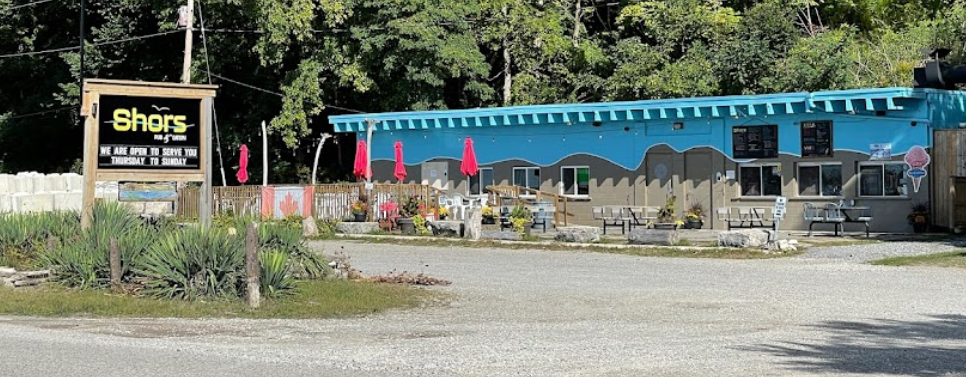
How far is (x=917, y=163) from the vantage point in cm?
2952

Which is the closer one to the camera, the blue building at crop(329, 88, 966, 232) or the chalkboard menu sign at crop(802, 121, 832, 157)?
the blue building at crop(329, 88, 966, 232)

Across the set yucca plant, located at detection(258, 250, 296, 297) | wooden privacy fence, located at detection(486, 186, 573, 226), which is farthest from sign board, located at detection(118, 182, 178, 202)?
wooden privacy fence, located at detection(486, 186, 573, 226)

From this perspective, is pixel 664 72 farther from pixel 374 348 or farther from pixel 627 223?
pixel 374 348

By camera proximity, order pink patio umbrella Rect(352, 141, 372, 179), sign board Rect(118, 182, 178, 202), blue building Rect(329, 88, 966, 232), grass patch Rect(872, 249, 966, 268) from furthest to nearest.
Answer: pink patio umbrella Rect(352, 141, 372, 179), blue building Rect(329, 88, 966, 232), grass patch Rect(872, 249, 966, 268), sign board Rect(118, 182, 178, 202)

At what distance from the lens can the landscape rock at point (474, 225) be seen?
3003cm

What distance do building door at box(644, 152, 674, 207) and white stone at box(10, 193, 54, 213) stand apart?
16.5m

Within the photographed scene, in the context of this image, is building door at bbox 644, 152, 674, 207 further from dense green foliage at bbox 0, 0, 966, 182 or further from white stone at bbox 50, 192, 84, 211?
white stone at bbox 50, 192, 84, 211

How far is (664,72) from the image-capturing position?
143 ft

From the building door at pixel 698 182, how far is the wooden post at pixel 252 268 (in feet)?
Result: 64.4

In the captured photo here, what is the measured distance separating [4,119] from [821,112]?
36813mm

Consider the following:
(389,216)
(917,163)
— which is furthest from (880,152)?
(389,216)

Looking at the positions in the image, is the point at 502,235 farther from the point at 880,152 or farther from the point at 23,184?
the point at 23,184

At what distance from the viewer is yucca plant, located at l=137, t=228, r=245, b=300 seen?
52.7 ft

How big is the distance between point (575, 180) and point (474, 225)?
667 cm
